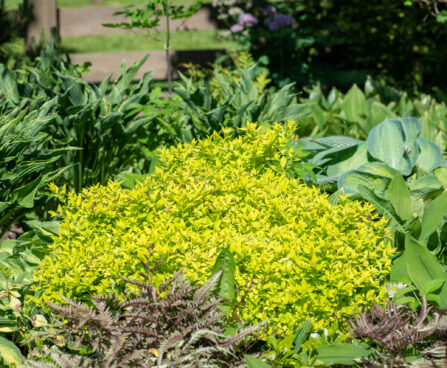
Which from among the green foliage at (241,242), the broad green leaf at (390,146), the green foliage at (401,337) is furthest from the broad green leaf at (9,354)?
the broad green leaf at (390,146)

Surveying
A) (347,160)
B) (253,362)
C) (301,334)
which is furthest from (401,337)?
(347,160)

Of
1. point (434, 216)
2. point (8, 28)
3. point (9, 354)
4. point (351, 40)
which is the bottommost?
point (9, 354)

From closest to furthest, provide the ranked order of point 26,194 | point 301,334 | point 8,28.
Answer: point 301,334, point 26,194, point 8,28

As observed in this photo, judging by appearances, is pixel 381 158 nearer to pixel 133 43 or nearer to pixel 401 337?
pixel 401 337

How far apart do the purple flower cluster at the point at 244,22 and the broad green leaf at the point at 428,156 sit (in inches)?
145

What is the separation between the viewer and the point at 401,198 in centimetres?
227

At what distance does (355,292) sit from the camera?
185cm

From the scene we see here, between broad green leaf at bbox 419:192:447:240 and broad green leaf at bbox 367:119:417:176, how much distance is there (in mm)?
469

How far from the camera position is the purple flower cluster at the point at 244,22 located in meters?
5.97

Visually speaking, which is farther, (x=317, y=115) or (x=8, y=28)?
(x=8, y=28)

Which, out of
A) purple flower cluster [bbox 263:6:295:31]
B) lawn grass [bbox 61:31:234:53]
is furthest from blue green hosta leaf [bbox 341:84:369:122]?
lawn grass [bbox 61:31:234:53]

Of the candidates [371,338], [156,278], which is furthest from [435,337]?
[156,278]

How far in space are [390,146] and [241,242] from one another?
48.3 inches

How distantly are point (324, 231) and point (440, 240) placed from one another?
0.73 meters
